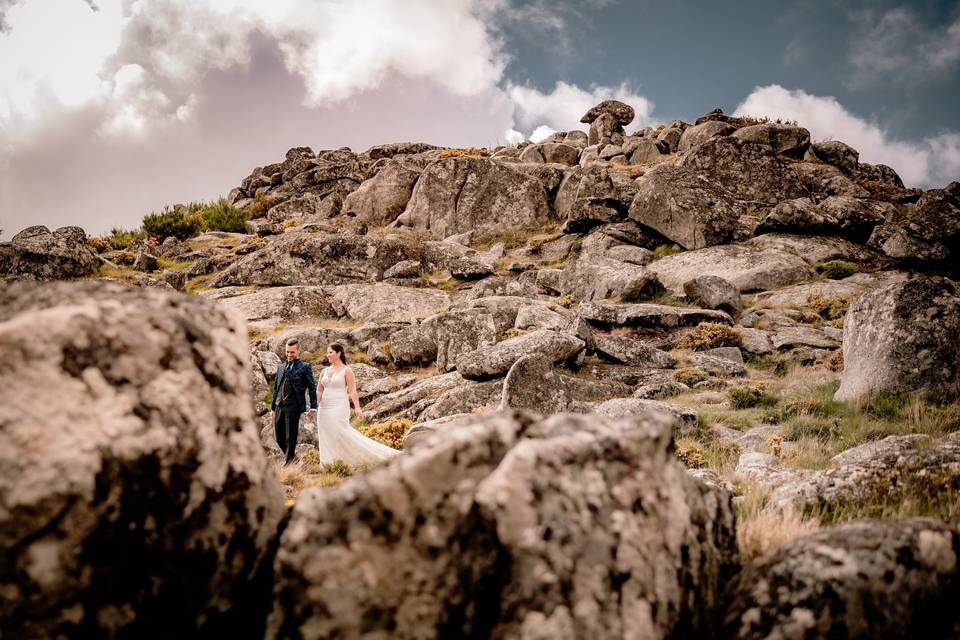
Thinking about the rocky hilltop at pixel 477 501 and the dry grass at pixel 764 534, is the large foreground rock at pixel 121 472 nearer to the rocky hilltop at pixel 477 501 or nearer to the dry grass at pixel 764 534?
the rocky hilltop at pixel 477 501

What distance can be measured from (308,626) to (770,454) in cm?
828

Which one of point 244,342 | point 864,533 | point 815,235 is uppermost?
point 815,235

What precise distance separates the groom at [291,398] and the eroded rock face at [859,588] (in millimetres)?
9749

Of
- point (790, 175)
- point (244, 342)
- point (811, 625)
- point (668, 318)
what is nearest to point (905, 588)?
point (811, 625)

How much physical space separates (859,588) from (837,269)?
28.7 m

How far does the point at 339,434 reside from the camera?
30.9 feet

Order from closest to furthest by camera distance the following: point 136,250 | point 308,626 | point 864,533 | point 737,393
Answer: point 308,626 → point 864,533 → point 737,393 → point 136,250

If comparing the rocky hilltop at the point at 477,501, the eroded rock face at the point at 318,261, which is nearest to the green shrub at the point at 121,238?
the eroded rock face at the point at 318,261

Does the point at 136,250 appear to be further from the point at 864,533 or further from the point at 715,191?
the point at 864,533

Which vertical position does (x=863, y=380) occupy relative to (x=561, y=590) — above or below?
above

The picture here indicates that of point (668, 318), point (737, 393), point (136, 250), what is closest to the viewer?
point (737, 393)

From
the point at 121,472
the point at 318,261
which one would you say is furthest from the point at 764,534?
the point at 318,261

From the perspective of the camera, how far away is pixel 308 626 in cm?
204

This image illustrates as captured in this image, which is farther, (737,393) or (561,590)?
(737,393)
